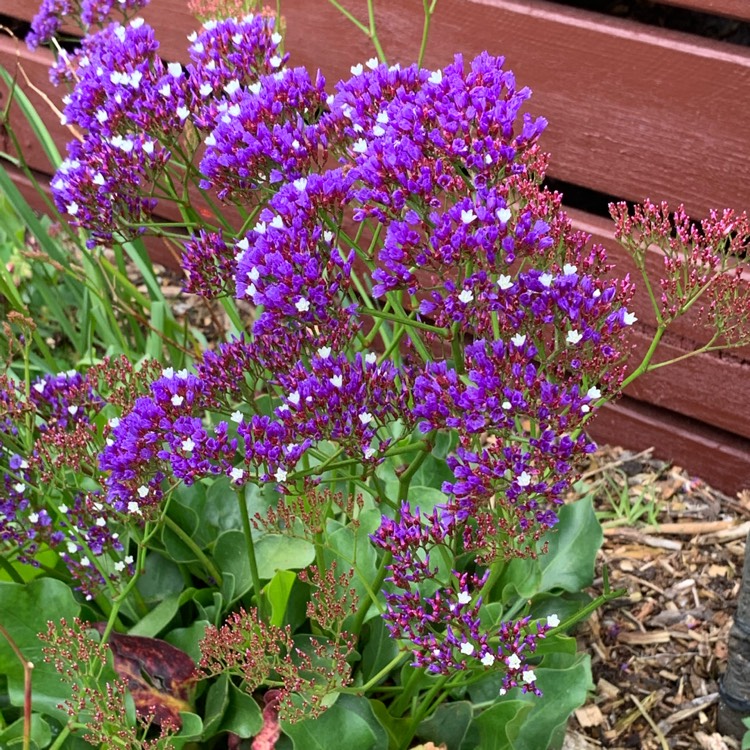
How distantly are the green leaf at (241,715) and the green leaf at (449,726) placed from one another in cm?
30

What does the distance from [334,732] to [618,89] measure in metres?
1.53

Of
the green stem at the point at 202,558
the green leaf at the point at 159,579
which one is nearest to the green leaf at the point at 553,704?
the green stem at the point at 202,558

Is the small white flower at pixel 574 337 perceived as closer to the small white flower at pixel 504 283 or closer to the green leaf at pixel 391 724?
the small white flower at pixel 504 283

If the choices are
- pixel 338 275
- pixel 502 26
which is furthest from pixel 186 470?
pixel 502 26

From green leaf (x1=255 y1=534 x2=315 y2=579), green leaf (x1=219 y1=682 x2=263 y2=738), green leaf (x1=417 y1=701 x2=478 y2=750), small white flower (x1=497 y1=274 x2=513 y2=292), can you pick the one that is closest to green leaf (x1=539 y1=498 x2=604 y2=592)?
green leaf (x1=417 y1=701 x2=478 y2=750)

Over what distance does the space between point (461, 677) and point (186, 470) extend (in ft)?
1.80

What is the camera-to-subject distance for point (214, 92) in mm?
1512

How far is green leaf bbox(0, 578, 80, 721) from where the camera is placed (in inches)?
67.1

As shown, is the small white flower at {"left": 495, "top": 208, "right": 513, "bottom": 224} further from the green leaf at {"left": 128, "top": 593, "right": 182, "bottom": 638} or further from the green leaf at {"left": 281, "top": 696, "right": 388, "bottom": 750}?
the green leaf at {"left": 128, "top": 593, "right": 182, "bottom": 638}

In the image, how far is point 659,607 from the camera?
87.5 inches

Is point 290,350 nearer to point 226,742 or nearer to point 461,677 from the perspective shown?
point 461,677

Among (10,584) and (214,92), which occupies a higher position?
(214,92)

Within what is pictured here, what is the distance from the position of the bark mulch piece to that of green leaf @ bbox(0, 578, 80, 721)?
99 centimetres

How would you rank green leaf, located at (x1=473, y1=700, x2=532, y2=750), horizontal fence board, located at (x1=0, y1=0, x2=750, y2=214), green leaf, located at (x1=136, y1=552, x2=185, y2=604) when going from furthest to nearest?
1. horizontal fence board, located at (x1=0, y1=0, x2=750, y2=214)
2. green leaf, located at (x1=136, y1=552, x2=185, y2=604)
3. green leaf, located at (x1=473, y1=700, x2=532, y2=750)
